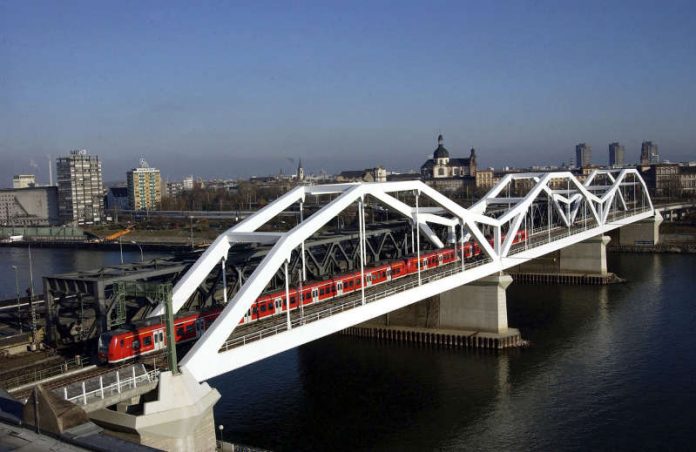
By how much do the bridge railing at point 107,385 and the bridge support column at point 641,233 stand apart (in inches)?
2501

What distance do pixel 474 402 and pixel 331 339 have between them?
11.3 metres

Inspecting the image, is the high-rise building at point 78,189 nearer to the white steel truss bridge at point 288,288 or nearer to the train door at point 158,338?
the white steel truss bridge at point 288,288

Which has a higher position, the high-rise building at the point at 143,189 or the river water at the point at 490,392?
the high-rise building at the point at 143,189

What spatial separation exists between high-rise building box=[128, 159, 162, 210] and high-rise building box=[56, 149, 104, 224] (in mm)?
6558

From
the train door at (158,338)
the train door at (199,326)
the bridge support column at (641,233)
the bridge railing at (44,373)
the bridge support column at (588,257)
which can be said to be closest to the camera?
the bridge railing at (44,373)

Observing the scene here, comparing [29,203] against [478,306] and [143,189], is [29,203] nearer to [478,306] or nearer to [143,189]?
[143,189]

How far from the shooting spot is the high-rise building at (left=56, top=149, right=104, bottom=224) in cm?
14062

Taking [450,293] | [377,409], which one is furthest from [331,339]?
[377,409]

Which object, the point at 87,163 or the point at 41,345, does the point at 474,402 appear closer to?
the point at 41,345

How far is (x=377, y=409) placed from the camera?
26.6 metres

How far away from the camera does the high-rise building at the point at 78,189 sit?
461 ft

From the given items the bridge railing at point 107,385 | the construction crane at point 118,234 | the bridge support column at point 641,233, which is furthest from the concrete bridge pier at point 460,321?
the construction crane at point 118,234

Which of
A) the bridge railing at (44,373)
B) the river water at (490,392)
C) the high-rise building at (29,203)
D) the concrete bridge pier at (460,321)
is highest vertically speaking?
the high-rise building at (29,203)

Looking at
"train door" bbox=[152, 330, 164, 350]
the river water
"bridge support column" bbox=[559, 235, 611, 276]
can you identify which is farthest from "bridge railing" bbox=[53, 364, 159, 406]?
"bridge support column" bbox=[559, 235, 611, 276]
